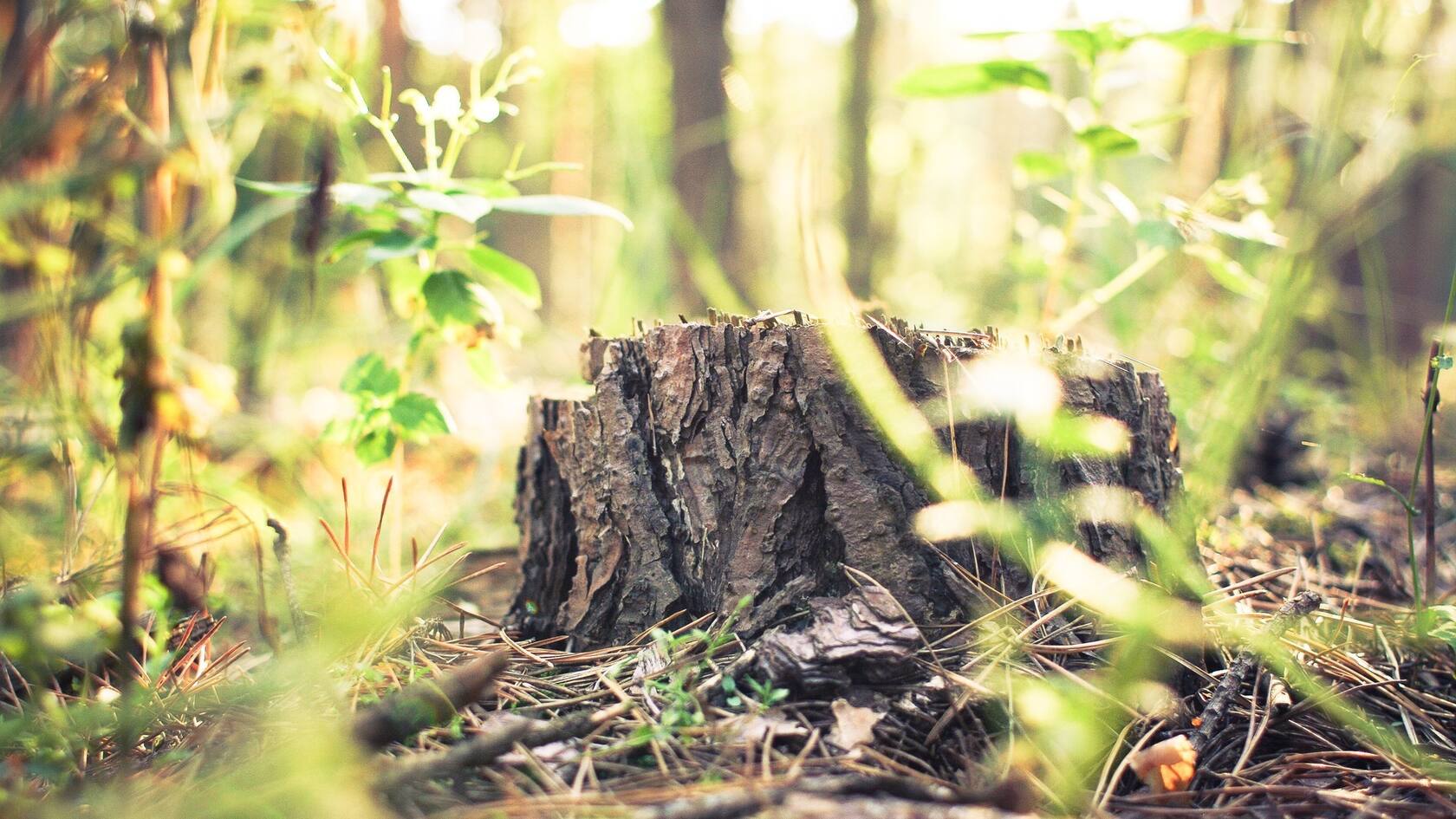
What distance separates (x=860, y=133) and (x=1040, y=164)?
4.03 meters

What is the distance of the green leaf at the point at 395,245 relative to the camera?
4.39 ft

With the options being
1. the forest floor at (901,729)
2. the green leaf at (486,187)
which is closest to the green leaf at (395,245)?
the green leaf at (486,187)

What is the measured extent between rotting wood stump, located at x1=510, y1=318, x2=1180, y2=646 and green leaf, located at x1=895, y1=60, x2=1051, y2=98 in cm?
83

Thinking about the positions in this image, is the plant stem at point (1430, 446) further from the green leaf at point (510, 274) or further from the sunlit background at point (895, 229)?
the green leaf at point (510, 274)

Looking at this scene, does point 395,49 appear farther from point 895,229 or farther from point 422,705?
point 422,705

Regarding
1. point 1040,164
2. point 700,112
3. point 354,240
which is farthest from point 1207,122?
point 354,240

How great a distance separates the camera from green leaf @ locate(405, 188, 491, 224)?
129cm

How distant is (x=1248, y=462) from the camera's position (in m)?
2.70

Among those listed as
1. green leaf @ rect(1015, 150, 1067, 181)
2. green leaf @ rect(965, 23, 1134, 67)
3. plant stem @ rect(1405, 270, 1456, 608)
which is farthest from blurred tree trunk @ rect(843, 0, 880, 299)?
plant stem @ rect(1405, 270, 1456, 608)

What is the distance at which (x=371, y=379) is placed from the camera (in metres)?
1.59

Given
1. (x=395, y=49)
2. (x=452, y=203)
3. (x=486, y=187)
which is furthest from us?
(x=395, y=49)

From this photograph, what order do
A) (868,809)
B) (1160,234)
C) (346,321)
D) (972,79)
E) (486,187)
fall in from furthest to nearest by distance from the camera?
(346,321), (972,79), (1160,234), (486,187), (868,809)

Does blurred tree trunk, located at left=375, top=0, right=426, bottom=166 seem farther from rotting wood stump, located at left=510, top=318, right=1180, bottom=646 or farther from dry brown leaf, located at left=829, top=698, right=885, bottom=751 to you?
dry brown leaf, located at left=829, top=698, right=885, bottom=751

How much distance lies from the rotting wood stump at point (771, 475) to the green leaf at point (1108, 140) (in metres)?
0.64
